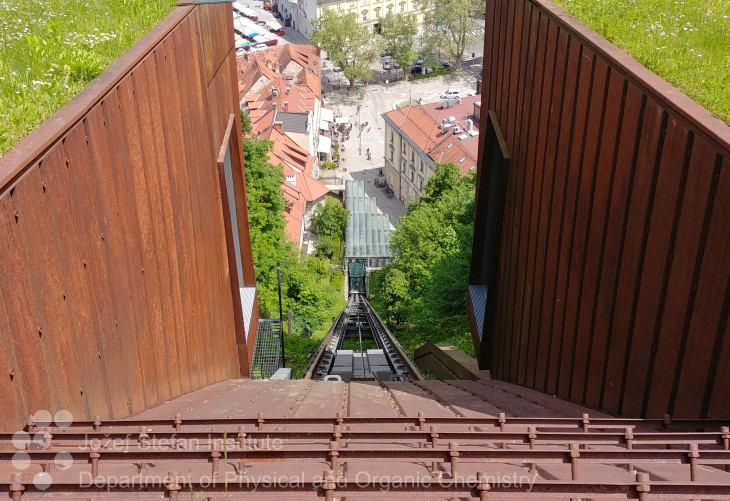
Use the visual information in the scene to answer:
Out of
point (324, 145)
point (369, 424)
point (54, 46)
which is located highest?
point (54, 46)

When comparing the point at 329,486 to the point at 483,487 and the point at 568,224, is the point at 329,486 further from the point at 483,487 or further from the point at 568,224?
the point at 568,224

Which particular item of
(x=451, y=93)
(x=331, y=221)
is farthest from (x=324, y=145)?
(x=451, y=93)

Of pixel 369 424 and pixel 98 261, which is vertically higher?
pixel 98 261

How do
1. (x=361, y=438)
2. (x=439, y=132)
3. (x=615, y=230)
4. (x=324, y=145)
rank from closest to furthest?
(x=361, y=438) → (x=615, y=230) → (x=439, y=132) → (x=324, y=145)

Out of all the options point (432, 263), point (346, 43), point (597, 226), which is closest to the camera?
point (597, 226)

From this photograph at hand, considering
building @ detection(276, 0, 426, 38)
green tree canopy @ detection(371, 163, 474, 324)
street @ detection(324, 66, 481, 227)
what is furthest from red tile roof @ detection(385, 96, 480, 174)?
building @ detection(276, 0, 426, 38)

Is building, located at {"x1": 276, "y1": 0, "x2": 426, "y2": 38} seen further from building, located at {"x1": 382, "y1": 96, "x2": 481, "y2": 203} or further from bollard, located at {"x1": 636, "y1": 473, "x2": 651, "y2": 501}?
bollard, located at {"x1": 636, "y1": 473, "x2": 651, "y2": 501}

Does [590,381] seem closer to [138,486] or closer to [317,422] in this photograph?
[317,422]
